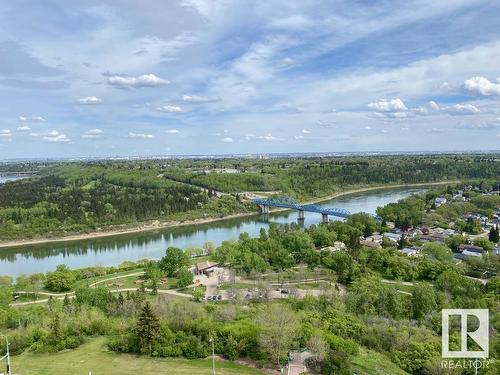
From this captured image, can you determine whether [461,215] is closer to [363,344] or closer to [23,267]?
[363,344]

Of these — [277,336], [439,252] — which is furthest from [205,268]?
[277,336]

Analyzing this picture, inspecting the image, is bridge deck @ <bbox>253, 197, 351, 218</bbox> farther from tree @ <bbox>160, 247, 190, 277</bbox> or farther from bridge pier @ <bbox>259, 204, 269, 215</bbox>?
tree @ <bbox>160, 247, 190, 277</bbox>

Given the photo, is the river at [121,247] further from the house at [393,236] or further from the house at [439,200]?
the house at [393,236]

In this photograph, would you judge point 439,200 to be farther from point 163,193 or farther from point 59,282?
point 59,282

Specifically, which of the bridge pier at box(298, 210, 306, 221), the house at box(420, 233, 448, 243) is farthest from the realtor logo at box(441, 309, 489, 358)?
the bridge pier at box(298, 210, 306, 221)

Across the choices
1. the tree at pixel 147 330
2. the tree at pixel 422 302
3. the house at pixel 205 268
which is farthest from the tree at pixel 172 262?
the tree at pixel 422 302
